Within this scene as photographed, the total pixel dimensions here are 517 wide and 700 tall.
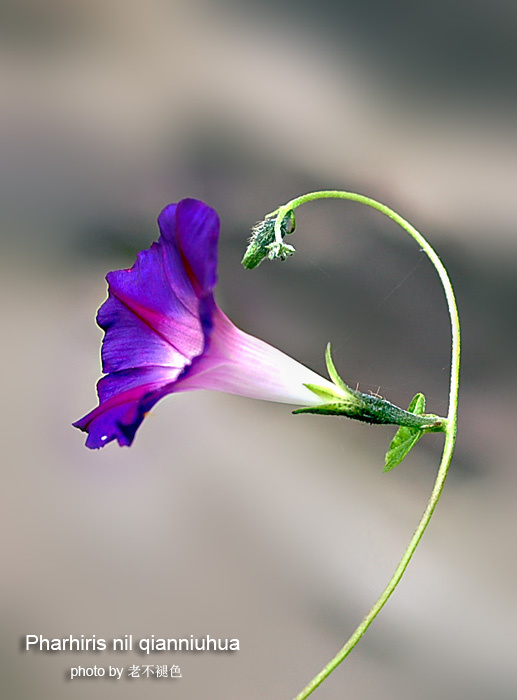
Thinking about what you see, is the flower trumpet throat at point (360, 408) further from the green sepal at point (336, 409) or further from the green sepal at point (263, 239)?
the green sepal at point (263, 239)

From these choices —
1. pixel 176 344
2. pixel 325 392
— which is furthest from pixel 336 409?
pixel 176 344

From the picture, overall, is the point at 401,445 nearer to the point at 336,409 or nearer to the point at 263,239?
the point at 336,409

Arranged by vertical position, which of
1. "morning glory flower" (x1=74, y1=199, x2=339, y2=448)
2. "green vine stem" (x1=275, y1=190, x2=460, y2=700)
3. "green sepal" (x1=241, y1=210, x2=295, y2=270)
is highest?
"green sepal" (x1=241, y1=210, x2=295, y2=270)

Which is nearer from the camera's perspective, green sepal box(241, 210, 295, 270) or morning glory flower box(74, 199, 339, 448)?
morning glory flower box(74, 199, 339, 448)

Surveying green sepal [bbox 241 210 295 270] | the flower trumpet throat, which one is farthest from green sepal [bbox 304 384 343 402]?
green sepal [bbox 241 210 295 270]

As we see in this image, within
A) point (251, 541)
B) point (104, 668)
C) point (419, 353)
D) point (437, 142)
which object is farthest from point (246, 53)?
point (104, 668)

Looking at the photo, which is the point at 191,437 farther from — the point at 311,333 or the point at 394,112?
the point at 394,112

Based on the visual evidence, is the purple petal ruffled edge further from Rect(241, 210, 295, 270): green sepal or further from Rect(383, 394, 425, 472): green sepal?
Rect(383, 394, 425, 472): green sepal

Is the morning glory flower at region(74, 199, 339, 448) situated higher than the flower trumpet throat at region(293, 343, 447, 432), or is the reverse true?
the morning glory flower at region(74, 199, 339, 448)
